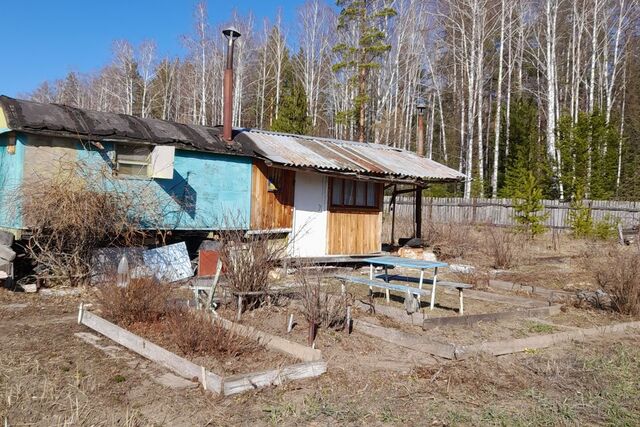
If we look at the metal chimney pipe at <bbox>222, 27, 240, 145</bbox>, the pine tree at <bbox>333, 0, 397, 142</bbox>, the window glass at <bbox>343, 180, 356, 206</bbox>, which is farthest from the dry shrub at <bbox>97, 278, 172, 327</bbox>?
the pine tree at <bbox>333, 0, 397, 142</bbox>

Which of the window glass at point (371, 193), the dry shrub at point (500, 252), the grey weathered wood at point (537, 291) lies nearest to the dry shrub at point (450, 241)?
the dry shrub at point (500, 252)

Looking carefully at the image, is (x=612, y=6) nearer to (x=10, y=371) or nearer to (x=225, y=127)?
(x=225, y=127)

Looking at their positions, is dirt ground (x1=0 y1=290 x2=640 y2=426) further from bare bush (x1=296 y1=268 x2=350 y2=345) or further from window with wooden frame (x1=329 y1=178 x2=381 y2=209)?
window with wooden frame (x1=329 y1=178 x2=381 y2=209)

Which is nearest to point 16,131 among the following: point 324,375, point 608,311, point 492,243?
point 324,375

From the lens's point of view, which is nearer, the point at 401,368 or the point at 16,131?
the point at 401,368

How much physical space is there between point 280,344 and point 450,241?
12472 mm

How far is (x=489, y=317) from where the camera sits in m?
8.55

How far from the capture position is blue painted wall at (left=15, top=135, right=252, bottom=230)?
1130 centimetres

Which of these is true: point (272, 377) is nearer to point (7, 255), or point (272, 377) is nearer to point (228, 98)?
point (7, 255)

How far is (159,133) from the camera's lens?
12352mm

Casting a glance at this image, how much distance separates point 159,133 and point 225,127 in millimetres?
1711

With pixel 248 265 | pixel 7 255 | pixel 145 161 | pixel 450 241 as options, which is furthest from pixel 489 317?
pixel 450 241

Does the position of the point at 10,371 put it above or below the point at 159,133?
below

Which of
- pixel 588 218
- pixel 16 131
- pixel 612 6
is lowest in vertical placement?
pixel 588 218
